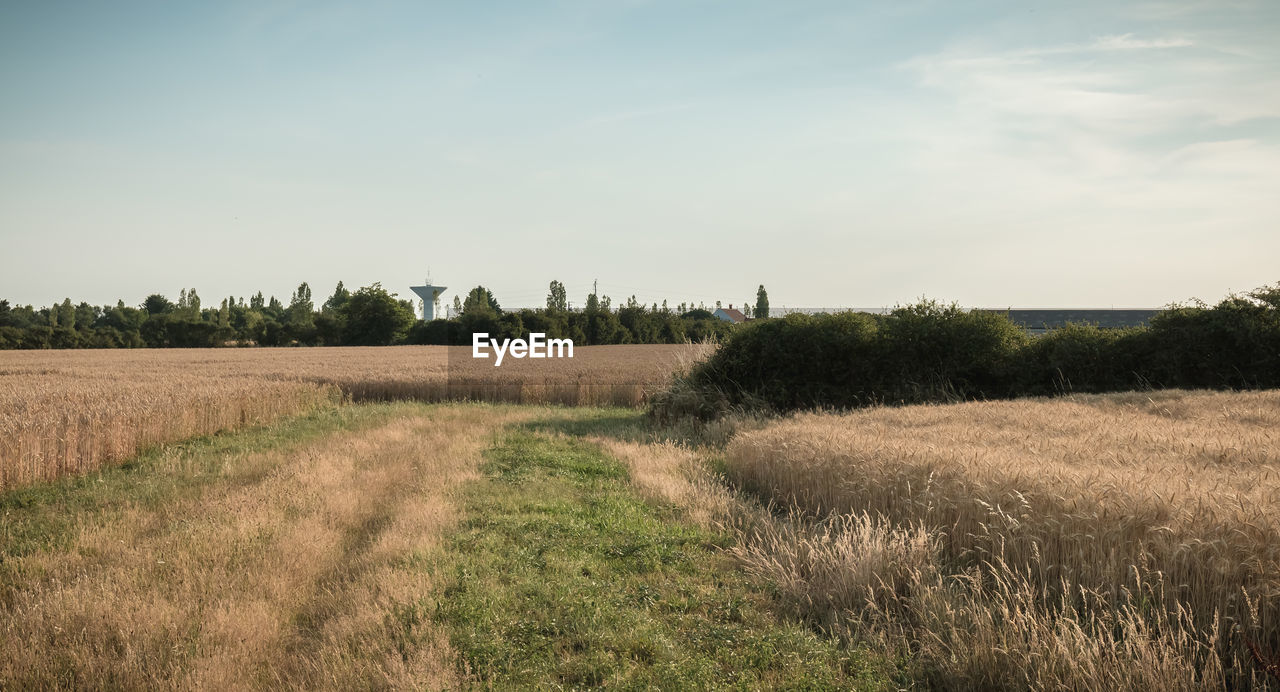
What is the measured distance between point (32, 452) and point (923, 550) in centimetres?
1330

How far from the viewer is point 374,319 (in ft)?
294

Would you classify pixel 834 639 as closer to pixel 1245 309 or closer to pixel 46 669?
pixel 46 669

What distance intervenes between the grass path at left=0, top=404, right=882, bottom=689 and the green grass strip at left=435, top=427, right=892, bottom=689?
0.07 ft

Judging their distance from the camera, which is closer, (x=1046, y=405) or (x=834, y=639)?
(x=834, y=639)

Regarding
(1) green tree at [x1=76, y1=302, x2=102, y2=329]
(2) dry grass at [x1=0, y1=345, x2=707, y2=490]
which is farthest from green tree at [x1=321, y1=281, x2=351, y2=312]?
(2) dry grass at [x1=0, y1=345, x2=707, y2=490]

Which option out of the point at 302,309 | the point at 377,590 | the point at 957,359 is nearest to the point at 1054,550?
the point at 377,590

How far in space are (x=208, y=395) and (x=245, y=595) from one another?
13.7m

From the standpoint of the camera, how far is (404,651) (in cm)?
518

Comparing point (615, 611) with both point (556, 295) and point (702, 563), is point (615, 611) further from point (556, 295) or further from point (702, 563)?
point (556, 295)

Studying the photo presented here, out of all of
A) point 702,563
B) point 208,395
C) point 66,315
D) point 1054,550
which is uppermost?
point 66,315

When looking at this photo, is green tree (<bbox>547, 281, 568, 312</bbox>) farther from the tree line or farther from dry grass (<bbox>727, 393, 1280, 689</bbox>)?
dry grass (<bbox>727, 393, 1280, 689</bbox>)

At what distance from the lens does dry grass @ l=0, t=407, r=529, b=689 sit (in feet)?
16.3

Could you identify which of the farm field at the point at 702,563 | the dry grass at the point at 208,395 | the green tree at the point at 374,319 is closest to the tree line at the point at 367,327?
the green tree at the point at 374,319

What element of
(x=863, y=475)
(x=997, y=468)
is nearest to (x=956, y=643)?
(x=997, y=468)
